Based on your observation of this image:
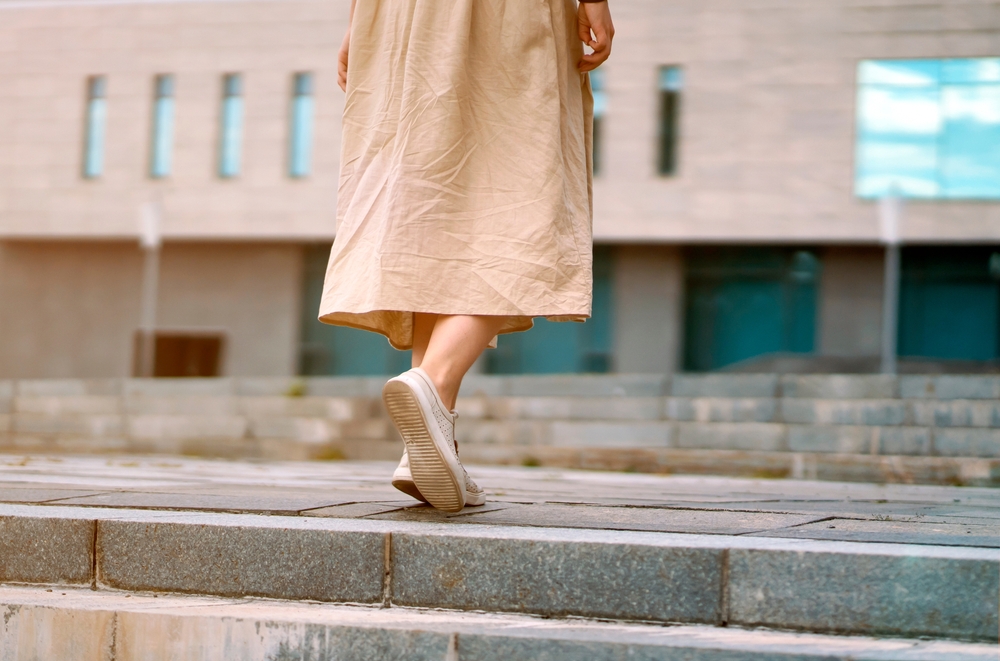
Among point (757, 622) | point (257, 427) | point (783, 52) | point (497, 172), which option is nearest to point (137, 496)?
point (497, 172)

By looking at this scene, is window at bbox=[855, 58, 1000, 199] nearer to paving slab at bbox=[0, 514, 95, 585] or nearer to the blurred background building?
the blurred background building

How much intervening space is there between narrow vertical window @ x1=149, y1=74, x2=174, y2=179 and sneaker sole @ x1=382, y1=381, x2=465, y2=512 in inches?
1017

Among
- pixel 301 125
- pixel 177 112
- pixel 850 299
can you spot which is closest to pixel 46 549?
pixel 850 299

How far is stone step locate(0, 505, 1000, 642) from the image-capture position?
2.03 meters

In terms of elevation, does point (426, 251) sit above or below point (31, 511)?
above

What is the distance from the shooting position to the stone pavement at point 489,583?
202 centimetres

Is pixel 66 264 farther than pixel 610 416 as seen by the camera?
Yes

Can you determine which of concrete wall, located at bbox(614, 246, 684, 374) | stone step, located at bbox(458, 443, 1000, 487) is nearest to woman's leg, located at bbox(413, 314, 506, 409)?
stone step, located at bbox(458, 443, 1000, 487)

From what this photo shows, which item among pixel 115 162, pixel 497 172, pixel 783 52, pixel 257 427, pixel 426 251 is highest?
pixel 783 52

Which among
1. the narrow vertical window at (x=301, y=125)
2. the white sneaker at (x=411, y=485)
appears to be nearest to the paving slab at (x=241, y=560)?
the white sneaker at (x=411, y=485)

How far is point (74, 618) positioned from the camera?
2.34 metres

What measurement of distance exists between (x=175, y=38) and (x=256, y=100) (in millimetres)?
2799

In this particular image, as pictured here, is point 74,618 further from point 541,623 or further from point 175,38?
point 175,38

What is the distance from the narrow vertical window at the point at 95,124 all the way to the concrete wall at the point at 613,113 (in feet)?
0.79
